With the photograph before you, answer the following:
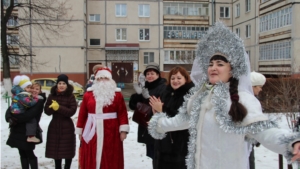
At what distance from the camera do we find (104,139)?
3.93 meters

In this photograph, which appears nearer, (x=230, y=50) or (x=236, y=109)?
(x=236, y=109)

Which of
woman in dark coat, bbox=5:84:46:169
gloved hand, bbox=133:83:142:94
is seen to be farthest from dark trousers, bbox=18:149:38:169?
gloved hand, bbox=133:83:142:94

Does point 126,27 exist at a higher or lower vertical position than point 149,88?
higher

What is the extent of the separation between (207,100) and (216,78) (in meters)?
0.20

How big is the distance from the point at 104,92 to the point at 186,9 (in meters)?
30.8

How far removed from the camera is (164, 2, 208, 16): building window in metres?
32.4

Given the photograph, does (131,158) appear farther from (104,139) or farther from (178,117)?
(178,117)

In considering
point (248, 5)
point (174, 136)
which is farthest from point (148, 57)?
point (174, 136)

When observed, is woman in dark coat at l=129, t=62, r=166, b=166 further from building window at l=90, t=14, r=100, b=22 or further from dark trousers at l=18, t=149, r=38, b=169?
building window at l=90, t=14, r=100, b=22

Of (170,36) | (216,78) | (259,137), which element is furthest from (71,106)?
(170,36)

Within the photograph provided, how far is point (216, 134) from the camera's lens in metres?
2.07

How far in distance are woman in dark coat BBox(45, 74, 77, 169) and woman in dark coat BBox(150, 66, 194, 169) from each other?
1635mm

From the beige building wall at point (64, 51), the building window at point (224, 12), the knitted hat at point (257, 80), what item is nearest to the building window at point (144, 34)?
the beige building wall at point (64, 51)

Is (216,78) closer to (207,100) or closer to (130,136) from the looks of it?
(207,100)
